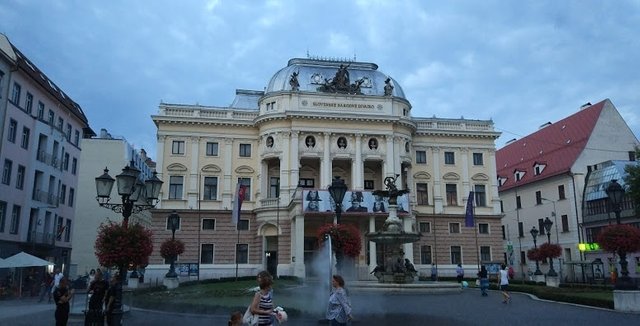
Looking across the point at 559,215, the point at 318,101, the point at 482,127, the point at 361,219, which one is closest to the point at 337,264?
the point at 361,219

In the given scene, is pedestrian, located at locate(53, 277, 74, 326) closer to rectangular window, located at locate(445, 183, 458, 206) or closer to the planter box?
the planter box

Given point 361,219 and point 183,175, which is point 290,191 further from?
point 183,175

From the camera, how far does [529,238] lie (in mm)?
61969

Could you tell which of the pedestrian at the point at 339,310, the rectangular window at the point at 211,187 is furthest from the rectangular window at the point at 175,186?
the pedestrian at the point at 339,310

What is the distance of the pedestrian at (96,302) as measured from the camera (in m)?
13.9

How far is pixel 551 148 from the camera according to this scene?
6219 cm

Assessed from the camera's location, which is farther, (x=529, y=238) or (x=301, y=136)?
(x=529, y=238)

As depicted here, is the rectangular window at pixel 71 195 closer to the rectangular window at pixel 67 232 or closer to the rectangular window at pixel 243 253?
the rectangular window at pixel 67 232

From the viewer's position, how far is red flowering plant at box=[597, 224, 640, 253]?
21.5 metres

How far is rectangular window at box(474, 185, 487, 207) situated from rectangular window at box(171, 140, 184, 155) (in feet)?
100

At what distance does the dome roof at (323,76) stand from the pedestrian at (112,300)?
3879cm

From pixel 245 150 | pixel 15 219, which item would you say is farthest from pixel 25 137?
pixel 245 150

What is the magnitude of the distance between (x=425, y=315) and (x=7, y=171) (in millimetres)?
34430

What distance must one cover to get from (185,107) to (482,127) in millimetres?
31143
